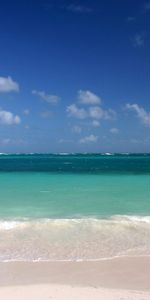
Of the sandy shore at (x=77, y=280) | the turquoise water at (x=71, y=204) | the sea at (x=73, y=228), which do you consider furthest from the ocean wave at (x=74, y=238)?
the turquoise water at (x=71, y=204)

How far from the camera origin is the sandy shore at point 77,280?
5.99 m

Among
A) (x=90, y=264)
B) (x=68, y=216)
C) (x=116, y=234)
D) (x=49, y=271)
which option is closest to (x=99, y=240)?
(x=116, y=234)

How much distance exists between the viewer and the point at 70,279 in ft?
22.6

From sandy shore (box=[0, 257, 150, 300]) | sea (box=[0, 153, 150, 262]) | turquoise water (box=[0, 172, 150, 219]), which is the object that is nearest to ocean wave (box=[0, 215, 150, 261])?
sea (box=[0, 153, 150, 262])

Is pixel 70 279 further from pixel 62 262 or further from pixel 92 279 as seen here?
pixel 62 262

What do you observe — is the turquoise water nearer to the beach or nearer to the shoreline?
the beach

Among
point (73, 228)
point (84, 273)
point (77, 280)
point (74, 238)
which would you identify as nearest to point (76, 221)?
point (73, 228)

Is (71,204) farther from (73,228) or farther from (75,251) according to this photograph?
(75,251)

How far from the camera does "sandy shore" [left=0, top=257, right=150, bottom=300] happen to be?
5990mm

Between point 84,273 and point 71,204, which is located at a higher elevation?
point 71,204

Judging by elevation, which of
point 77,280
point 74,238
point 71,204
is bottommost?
point 77,280

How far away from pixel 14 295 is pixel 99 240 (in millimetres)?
4168

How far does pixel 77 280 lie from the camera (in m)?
6.84

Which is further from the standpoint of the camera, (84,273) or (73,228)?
(73,228)
